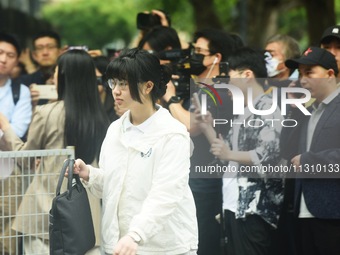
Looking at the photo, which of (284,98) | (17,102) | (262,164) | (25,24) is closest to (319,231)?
(262,164)

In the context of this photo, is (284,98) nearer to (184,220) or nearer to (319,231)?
(319,231)

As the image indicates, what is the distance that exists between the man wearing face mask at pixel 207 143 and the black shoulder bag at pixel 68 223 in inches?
71.3

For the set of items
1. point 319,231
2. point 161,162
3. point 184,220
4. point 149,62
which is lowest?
point 319,231

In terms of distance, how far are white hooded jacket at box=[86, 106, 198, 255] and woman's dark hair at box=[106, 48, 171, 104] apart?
0.19m

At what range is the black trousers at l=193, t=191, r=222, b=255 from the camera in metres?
6.23

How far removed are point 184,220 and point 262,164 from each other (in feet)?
4.83

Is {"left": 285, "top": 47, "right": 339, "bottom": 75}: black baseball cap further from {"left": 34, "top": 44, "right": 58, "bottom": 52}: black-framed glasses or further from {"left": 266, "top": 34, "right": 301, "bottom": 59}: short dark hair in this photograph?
{"left": 34, "top": 44, "right": 58, "bottom": 52}: black-framed glasses

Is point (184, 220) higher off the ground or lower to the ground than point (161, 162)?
lower

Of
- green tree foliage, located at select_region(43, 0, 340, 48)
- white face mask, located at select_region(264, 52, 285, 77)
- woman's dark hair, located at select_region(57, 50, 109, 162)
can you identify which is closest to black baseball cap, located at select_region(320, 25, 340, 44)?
white face mask, located at select_region(264, 52, 285, 77)

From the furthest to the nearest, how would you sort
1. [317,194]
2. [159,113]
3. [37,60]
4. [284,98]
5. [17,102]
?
[37,60] → [17,102] → [284,98] → [317,194] → [159,113]

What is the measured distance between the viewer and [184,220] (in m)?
4.30

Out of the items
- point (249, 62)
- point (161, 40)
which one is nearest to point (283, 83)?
point (249, 62)

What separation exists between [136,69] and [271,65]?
2677 millimetres

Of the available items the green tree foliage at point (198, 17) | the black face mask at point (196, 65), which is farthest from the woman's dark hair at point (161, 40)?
the green tree foliage at point (198, 17)
